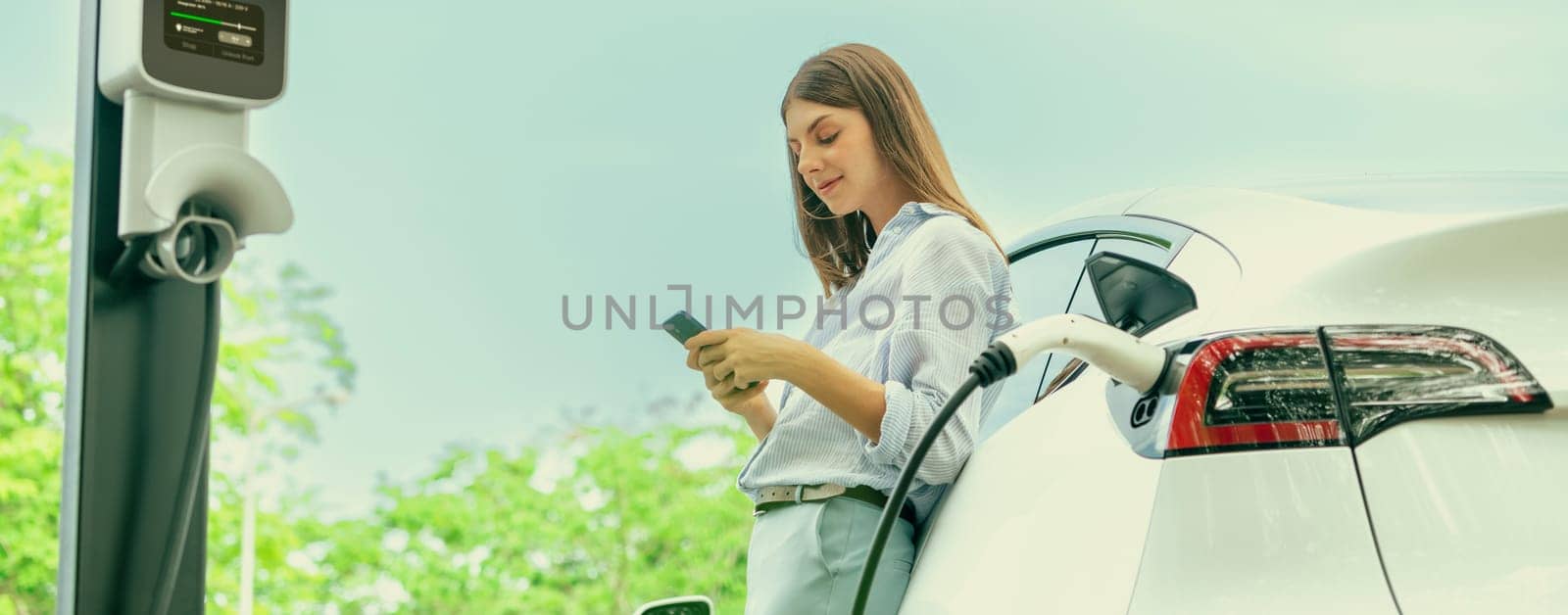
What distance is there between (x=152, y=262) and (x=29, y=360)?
36.4ft

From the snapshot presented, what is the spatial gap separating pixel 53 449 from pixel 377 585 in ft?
10.8

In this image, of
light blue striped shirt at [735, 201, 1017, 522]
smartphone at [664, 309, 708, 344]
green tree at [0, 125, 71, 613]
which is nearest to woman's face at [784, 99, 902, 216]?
light blue striped shirt at [735, 201, 1017, 522]

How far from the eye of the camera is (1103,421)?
1.04 meters

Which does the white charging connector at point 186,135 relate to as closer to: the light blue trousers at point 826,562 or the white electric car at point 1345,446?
the light blue trousers at point 826,562

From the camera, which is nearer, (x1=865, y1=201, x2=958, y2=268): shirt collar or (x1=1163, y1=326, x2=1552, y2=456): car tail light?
(x1=1163, y1=326, x2=1552, y2=456): car tail light

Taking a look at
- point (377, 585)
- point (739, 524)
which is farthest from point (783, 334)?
point (377, 585)

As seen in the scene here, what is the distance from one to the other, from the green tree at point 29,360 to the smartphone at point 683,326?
34.7 feet

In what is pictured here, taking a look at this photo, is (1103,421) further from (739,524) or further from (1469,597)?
(739,524)

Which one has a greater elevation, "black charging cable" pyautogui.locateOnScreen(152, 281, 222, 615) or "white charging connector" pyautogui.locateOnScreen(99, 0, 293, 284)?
"white charging connector" pyautogui.locateOnScreen(99, 0, 293, 284)

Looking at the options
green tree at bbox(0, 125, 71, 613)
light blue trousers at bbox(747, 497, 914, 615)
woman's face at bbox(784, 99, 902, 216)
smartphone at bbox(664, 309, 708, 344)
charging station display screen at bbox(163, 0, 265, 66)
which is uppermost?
charging station display screen at bbox(163, 0, 265, 66)

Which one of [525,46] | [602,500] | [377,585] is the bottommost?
[377,585]

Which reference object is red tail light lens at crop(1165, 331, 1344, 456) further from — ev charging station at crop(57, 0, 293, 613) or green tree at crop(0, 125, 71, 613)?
green tree at crop(0, 125, 71, 613)

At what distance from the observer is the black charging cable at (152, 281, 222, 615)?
125 centimetres

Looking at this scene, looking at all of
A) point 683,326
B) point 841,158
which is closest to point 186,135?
point 683,326
